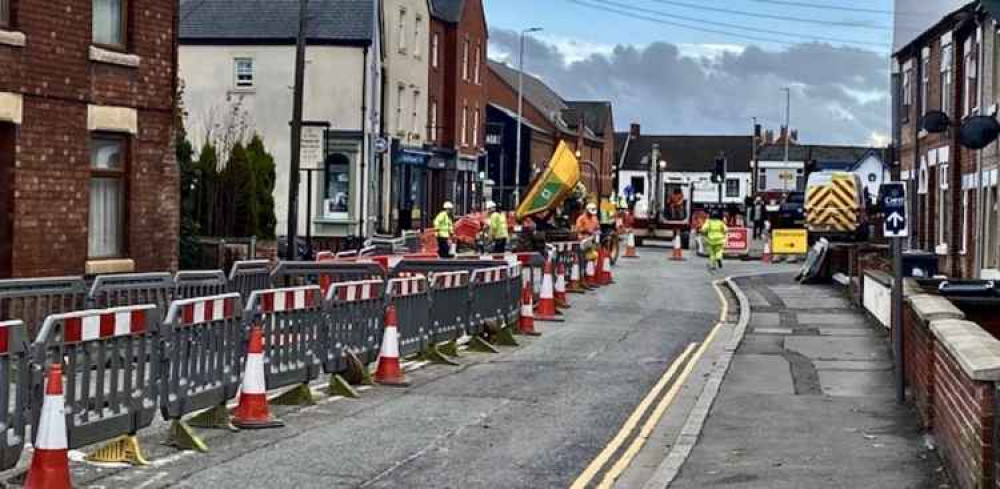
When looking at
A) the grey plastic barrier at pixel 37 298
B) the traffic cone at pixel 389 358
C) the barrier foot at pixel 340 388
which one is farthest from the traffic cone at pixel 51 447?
the traffic cone at pixel 389 358

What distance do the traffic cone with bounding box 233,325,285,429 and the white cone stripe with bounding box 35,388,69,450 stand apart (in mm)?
3662

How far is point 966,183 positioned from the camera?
32.6m

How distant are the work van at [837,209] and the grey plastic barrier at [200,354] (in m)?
36.4

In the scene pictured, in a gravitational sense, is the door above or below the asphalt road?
above

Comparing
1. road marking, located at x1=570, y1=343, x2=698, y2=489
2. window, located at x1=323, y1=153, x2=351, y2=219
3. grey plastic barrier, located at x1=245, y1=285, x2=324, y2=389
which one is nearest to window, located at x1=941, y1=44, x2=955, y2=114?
road marking, located at x1=570, y1=343, x2=698, y2=489

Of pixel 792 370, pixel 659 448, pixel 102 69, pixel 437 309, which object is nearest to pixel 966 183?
pixel 792 370

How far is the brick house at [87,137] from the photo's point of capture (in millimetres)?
19734

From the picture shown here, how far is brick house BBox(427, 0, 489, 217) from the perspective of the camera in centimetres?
6475

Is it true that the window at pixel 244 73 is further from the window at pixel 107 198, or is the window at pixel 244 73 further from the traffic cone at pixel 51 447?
the traffic cone at pixel 51 447

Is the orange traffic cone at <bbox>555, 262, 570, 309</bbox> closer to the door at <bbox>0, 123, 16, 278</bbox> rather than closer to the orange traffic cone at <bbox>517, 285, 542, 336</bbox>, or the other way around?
the orange traffic cone at <bbox>517, 285, 542, 336</bbox>

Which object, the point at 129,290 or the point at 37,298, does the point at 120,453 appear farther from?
the point at 129,290

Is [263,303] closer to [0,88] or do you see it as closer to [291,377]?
[291,377]

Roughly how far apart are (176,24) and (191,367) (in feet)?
38.8

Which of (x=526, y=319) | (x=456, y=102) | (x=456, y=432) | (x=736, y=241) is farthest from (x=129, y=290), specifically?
(x=456, y=102)
